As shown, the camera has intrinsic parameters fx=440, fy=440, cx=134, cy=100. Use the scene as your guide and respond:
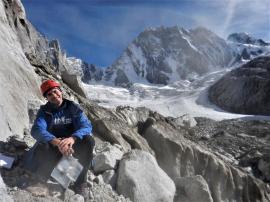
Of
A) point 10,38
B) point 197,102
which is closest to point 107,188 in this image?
point 10,38

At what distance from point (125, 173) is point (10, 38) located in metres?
9.28

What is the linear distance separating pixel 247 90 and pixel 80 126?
131866mm

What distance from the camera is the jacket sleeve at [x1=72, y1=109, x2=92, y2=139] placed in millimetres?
7144

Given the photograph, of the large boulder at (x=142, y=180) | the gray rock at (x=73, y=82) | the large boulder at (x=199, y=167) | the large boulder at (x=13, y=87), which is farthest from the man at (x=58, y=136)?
the gray rock at (x=73, y=82)

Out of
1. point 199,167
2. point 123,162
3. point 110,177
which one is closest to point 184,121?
point 199,167

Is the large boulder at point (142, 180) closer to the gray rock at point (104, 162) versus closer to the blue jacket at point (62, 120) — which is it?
the gray rock at point (104, 162)

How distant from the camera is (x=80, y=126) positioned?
736 centimetres

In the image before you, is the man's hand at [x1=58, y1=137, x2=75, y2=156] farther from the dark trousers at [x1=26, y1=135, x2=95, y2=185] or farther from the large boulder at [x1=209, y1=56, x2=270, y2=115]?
the large boulder at [x1=209, y1=56, x2=270, y2=115]

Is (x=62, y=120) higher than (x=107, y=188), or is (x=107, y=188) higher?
(x=62, y=120)

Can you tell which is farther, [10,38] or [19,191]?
[10,38]

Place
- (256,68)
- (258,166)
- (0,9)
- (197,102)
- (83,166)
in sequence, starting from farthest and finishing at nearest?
(197,102) → (256,68) → (258,166) → (0,9) → (83,166)

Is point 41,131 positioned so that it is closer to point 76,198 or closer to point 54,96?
point 54,96

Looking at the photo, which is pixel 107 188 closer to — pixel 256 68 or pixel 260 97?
pixel 260 97

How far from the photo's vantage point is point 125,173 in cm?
857
